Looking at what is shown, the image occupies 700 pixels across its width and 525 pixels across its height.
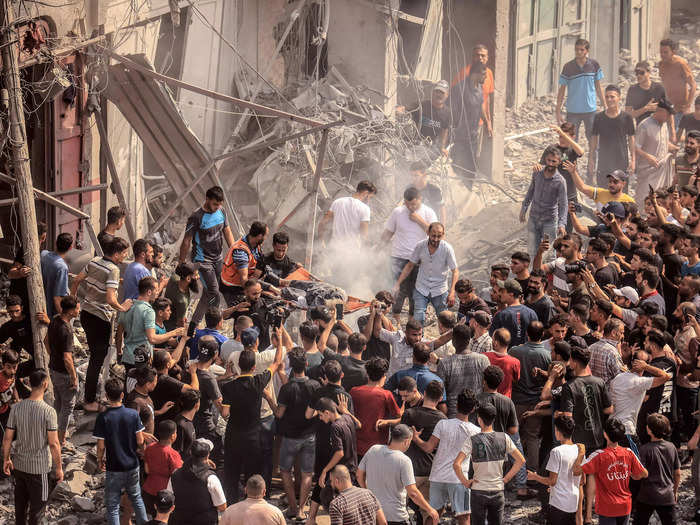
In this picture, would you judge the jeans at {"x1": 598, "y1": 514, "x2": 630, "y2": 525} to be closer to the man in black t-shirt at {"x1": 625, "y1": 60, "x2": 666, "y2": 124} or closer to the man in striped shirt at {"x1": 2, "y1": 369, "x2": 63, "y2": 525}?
the man in striped shirt at {"x1": 2, "y1": 369, "x2": 63, "y2": 525}

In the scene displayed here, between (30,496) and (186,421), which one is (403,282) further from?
(30,496)

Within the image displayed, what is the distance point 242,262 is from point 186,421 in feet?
8.03

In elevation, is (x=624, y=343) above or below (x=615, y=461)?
above

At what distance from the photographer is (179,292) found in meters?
10.5

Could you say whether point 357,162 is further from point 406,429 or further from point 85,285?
point 406,429

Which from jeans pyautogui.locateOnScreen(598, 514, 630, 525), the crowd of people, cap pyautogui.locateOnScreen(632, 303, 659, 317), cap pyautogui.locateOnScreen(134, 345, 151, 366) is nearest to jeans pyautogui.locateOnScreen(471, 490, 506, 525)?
the crowd of people

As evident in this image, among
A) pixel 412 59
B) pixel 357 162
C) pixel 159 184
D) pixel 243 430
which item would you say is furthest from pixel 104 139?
pixel 412 59

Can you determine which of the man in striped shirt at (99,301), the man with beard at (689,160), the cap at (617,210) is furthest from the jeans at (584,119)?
the man in striped shirt at (99,301)

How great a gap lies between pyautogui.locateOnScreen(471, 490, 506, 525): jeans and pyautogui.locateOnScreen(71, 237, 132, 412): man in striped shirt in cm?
362

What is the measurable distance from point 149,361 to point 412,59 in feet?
31.4

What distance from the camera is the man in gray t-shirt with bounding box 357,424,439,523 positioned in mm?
8008

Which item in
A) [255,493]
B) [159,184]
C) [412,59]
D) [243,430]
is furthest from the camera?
[412,59]

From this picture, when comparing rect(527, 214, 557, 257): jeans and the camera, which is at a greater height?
rect(527, 214, 557, 257): jeans

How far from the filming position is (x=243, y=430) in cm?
899
